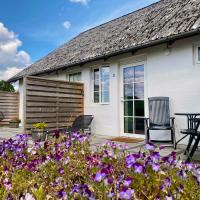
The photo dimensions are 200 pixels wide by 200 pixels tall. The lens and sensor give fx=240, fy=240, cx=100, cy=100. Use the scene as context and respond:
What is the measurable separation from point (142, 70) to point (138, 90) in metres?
0.59

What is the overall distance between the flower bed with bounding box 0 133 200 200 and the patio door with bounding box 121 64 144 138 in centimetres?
450

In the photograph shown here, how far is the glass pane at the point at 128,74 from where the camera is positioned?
23.7 ft

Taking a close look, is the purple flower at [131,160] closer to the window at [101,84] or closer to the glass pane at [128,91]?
the glass pane at [128,91]

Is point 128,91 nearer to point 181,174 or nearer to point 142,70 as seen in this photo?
point 142,70

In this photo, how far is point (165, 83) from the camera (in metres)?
6.19

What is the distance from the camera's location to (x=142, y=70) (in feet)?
22.7

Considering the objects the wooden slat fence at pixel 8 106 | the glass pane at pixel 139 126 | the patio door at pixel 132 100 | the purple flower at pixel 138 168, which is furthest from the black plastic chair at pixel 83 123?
the wooden slat fence at pixel 8 106

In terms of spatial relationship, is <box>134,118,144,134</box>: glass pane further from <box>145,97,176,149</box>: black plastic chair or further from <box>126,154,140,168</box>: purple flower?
<box>126,154,140,168</box>: purple flower

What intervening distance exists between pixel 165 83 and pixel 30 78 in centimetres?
383

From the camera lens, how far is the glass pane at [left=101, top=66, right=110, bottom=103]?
313 inches

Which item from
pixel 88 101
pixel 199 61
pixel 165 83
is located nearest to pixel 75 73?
pixel 88 101

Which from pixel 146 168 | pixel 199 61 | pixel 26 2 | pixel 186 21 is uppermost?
pixel 26 2

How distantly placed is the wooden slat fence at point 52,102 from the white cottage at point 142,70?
418 mm

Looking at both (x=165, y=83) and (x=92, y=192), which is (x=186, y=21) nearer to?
(x=165, y=83)
